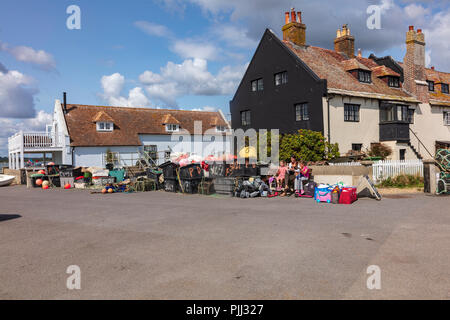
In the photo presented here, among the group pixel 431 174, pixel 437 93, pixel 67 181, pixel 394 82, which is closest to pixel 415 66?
pixel 394 82

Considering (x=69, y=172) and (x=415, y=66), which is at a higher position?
(x=415, y=66)

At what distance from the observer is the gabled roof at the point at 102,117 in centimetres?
3441

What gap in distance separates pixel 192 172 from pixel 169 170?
1927 millimetres

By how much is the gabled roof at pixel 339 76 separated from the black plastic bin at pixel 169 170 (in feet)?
39.7

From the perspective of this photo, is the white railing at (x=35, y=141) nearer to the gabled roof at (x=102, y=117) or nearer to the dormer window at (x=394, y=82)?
the gabled roof at (x=102, y=117)

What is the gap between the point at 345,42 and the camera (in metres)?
30.9

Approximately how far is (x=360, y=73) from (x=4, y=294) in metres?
27.4

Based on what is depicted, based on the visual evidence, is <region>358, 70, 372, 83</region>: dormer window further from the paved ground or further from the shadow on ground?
the shadow on ground

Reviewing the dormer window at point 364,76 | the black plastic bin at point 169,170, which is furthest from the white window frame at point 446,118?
the black plastic bin at point 169,170

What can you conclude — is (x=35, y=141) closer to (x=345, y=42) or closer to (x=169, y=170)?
(x=169, y=170)

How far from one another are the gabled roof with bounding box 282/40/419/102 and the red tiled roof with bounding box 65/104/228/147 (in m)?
17.6

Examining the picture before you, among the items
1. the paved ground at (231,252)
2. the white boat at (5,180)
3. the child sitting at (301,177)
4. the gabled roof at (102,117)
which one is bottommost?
the paved ground at (231,252)
